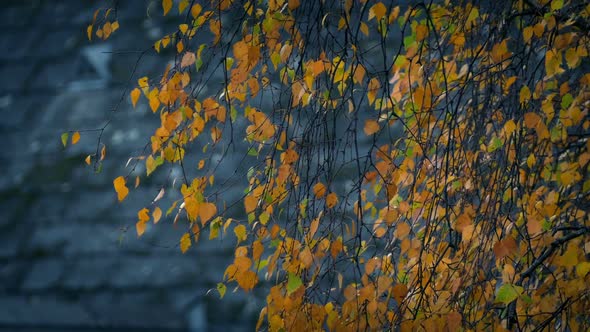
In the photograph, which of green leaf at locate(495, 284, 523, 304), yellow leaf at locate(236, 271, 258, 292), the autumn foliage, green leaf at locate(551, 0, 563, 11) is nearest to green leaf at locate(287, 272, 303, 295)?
the autumn foliage

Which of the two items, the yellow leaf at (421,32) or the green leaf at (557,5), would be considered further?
the green leaf at (557,5)

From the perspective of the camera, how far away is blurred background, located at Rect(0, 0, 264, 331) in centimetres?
336

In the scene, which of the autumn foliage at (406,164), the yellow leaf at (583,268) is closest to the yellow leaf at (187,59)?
the autumn foliage at (406,164)

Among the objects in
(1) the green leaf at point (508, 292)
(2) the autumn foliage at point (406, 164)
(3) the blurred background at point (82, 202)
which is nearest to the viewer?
(1) the green leaf at point (508, 292)

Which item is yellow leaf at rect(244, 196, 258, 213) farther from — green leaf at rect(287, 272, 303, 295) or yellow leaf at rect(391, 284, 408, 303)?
yellow leaf at rect(391, 284, 408, 303)

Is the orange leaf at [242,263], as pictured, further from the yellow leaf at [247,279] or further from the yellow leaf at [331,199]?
the yellow leaf at [331,199]

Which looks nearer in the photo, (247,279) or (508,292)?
(508,292)

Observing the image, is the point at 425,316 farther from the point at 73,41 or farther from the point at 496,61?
the point at 73,41

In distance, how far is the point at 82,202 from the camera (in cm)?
353

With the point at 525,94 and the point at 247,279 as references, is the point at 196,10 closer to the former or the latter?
the point at 247,279

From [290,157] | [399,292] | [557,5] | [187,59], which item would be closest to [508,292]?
[399,292]

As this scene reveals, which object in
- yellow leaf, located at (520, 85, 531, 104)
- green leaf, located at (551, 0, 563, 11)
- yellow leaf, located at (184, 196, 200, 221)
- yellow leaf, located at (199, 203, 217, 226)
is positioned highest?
green leaf, located at (551, 0, 563, 11)

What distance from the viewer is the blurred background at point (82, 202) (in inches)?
132

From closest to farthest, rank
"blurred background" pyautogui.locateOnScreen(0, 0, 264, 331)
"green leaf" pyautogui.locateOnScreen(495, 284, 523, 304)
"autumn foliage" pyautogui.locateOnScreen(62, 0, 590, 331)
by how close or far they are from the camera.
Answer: "green leaf" pyautogui.locateOnScreen(495, 284, 523, 304), "autumn foliage" pyautogui.locateOnScreen(62, 0, 590, 331), "blurred background" pyautogui.locateOnScreen(0, 0, 264, 331)
